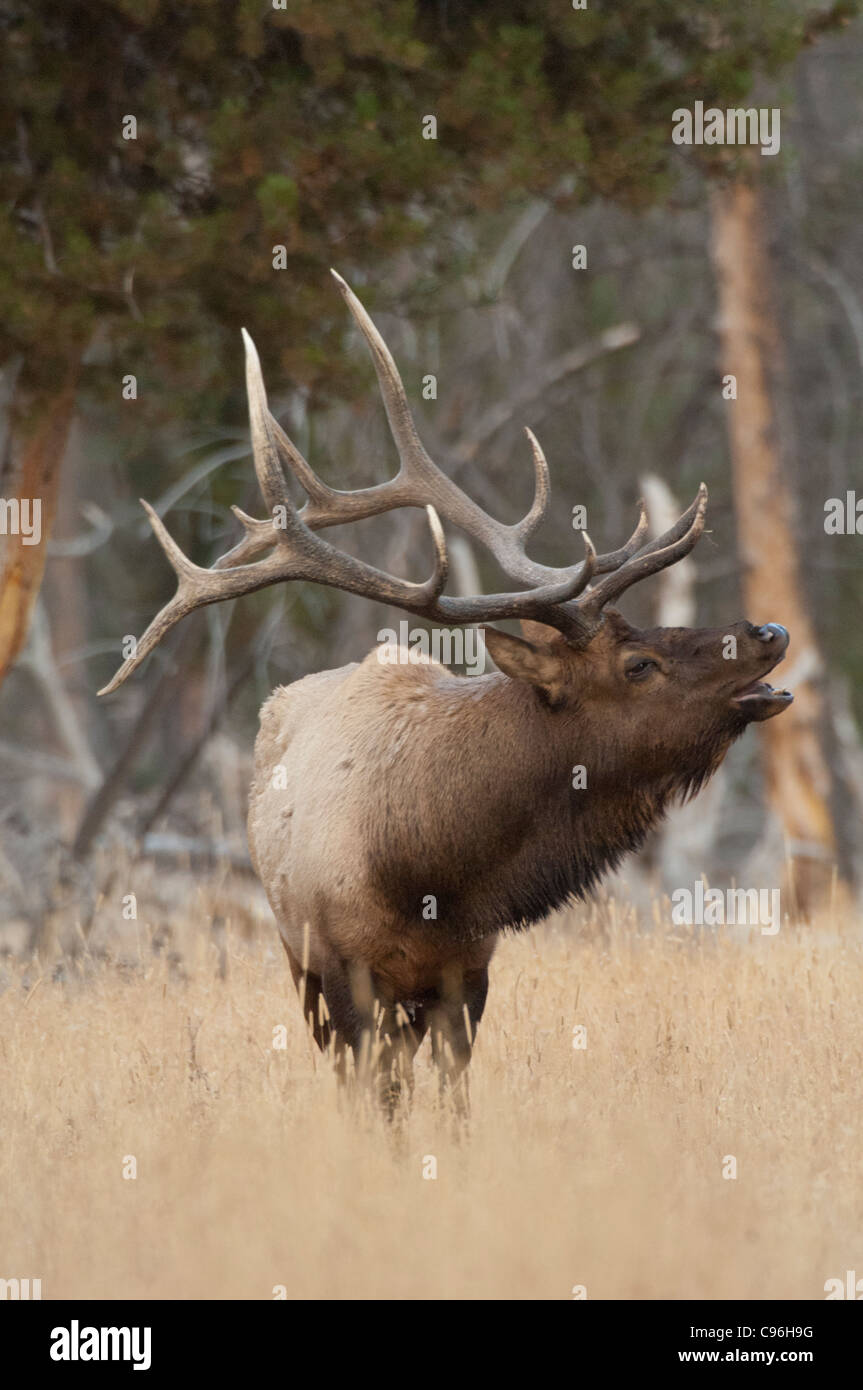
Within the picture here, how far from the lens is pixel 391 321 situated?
12336 millimetres

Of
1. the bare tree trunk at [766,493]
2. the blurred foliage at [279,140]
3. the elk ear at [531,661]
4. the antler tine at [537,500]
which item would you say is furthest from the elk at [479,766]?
the bare tree trunk at [766,493]

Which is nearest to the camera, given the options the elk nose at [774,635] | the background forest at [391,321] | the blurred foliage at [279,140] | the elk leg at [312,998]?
the elk nose at [774,635]

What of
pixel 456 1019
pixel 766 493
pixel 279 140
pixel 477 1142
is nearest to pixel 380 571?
pixel 456 1019

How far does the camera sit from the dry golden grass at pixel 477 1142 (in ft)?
12.7

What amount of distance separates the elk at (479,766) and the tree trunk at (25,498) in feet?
7.87

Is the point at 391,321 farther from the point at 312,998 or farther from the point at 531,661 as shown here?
the point at 531,661

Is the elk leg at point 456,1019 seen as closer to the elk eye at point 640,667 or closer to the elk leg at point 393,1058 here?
the elk leg at point 393,1058

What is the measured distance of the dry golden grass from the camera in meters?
3.87

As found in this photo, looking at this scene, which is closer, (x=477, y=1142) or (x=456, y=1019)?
(x=477, y=1142)

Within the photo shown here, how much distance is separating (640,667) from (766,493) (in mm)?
7828

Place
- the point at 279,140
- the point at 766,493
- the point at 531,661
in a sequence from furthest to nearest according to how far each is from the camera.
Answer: the point at 766,493, the point at 279,140, the point at 531,661

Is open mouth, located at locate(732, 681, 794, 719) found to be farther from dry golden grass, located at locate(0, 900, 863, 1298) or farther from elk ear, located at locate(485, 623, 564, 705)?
dry golden grass, located at locate(0, 900, 863, 1298)

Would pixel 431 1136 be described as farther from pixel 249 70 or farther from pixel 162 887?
pixel 162 887
